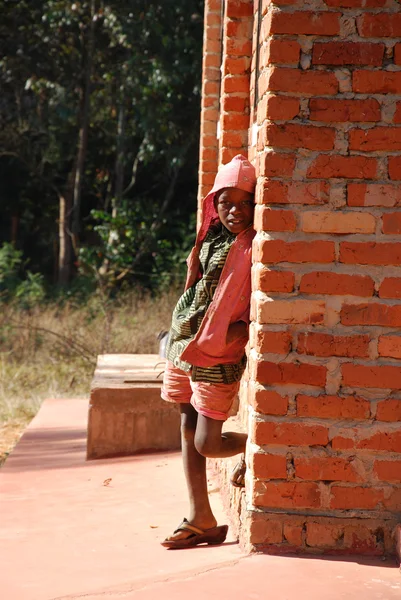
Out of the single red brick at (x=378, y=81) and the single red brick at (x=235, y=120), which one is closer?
the single red brick at (x=378, y=81)

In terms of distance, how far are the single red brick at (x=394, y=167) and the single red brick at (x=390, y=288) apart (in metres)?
0.39

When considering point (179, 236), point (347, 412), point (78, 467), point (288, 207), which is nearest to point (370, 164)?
point (288, 207)

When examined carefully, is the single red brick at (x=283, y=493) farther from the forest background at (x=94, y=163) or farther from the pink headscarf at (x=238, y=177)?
the forest background at (x=94, y=163)

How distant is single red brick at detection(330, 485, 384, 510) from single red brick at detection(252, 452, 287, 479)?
22 cm

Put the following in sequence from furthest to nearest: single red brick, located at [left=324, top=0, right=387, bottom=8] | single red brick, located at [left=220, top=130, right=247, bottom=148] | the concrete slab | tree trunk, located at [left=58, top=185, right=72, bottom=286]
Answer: tree trunk, located at [left=58, top=185, right=72, bottom=286] < the concrete slab < single red brick, located at [left=220, top=130, right=247, bottom=148] < single red brick, located at [left=324, top=0, right=387, bottom=8]

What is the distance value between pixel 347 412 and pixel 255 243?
0.74 meters

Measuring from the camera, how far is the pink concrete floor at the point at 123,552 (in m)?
2.83

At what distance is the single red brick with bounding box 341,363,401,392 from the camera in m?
3.15

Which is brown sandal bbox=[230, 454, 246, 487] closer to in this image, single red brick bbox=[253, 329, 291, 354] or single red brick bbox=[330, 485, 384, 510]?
single red brick bbox=[330, 485, 384, 510]

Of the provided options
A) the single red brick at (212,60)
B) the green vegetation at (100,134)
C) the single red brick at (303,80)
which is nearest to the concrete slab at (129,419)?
the single red brick at (212,60)

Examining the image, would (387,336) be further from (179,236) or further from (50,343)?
(179,236)

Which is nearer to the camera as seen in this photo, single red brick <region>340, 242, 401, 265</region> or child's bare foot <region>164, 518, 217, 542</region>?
single red brick <region>340, 242, 401, 265</region>

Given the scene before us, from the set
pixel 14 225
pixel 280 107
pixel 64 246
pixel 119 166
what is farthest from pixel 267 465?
pixel 14 225

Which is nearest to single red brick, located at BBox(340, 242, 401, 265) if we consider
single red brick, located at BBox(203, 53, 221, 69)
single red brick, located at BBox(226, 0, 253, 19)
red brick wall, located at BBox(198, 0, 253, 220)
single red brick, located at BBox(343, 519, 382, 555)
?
single red brick, located at BBox(343, 519, 382, 555)
